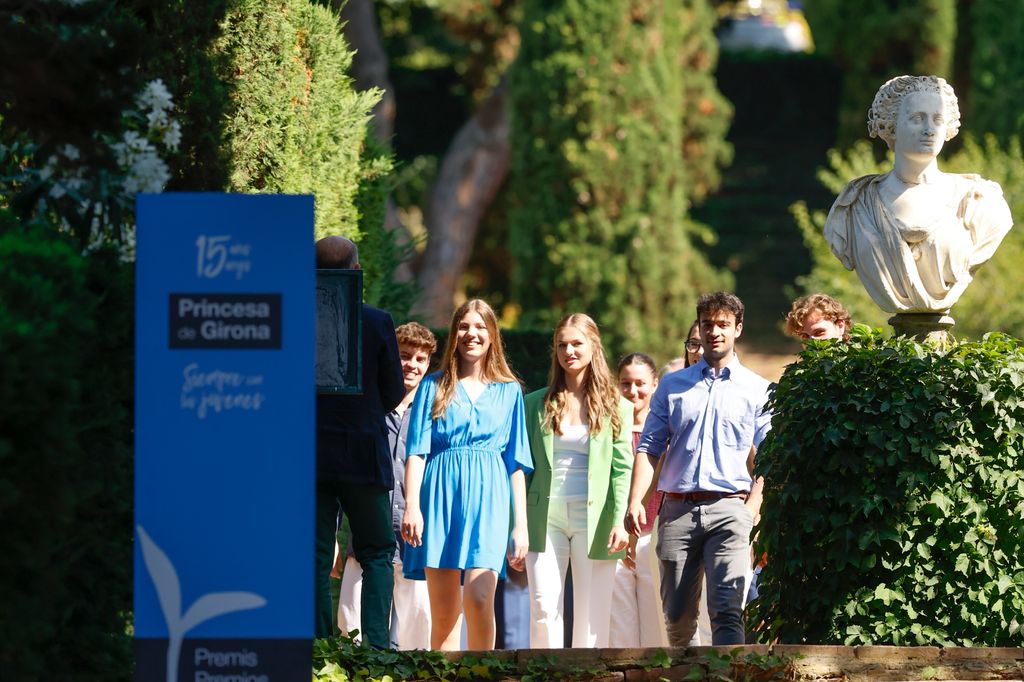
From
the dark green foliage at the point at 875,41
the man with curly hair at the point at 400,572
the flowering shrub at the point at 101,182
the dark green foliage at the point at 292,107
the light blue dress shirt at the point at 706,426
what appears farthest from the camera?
the dark green foliage at the point at 875,41

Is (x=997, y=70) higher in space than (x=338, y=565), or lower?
higher

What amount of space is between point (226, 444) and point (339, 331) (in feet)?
7.12

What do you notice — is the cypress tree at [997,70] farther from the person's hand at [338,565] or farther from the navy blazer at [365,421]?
the navy blazer at [365,421]

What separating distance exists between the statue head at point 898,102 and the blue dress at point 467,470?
2.27 meters

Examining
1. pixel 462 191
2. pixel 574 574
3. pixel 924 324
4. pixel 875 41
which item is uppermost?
pixel 875 41

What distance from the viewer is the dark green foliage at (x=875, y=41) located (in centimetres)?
2505

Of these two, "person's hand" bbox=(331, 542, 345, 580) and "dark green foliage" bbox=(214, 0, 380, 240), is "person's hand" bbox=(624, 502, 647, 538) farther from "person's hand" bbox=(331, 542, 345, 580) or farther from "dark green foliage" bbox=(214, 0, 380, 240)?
"dark green foliage" bbox=(214, 0, 380, 240)

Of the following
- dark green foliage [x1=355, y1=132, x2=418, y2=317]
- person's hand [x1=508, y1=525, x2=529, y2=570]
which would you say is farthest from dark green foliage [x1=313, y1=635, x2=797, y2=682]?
dark green foliage [x1=355, y1=132, x2=418, y2=317]

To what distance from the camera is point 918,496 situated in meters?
6.65

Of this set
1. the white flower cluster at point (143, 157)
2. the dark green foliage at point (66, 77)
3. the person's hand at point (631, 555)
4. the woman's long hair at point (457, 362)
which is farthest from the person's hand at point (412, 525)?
the dark green foliage at point (66, 77)

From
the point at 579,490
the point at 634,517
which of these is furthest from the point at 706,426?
the point at 579,490

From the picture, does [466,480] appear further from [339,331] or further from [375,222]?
[375,222]

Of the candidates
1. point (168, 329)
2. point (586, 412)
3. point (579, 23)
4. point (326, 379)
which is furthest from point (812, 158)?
point (168, 329)

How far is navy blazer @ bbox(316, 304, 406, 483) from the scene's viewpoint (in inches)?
266
